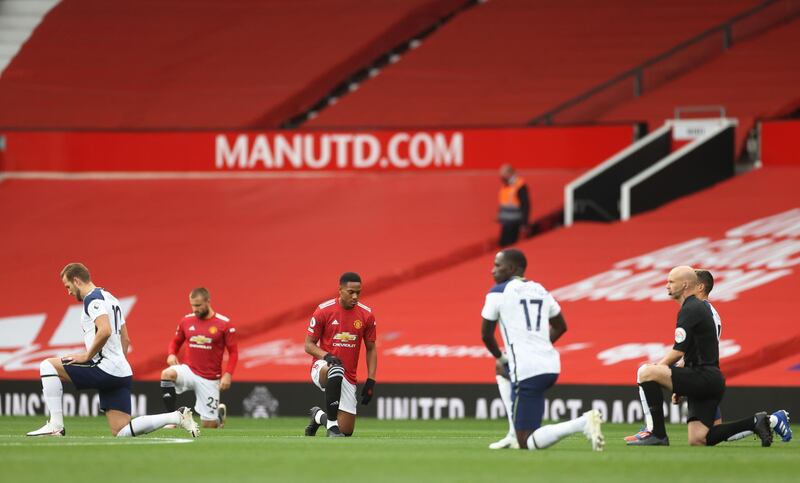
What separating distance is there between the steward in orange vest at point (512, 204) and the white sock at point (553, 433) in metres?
13.5

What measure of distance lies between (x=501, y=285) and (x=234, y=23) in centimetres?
2261

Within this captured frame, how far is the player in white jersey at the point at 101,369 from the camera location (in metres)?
13.5

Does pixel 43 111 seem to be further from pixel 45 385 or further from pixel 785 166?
pixel 45 385

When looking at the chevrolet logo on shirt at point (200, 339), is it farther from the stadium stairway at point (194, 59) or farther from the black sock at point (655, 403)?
the stadium stairway at point (194, 59)

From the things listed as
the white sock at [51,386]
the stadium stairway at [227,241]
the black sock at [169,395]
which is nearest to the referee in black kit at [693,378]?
the white sock at [51,386]

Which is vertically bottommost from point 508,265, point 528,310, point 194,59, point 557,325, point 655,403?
point 655,403

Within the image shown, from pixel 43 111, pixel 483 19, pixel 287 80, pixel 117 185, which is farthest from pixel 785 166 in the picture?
pixel 43 111

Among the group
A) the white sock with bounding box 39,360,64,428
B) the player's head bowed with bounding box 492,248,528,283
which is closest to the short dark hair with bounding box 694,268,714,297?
the player's head bowed with bounding box 492,248,528,283

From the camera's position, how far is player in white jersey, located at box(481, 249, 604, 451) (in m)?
11.8

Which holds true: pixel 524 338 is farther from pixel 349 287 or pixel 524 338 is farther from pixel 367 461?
pixel 349 287

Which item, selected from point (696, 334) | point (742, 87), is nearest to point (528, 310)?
→ point (696, 334)

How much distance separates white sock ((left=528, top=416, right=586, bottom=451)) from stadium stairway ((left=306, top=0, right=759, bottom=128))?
17.2 meters

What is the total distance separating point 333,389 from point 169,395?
352cm

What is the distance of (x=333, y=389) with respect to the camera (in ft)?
48.8
